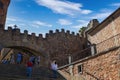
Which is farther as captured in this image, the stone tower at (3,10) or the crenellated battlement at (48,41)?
the stone tower at (3,10)

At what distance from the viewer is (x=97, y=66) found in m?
14.9

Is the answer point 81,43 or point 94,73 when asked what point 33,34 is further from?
point 94,73

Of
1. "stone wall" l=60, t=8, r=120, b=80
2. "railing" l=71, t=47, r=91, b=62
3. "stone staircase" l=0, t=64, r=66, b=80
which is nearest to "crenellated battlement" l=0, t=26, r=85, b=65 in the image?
"railing" l=71, t=47, r=91, b=62

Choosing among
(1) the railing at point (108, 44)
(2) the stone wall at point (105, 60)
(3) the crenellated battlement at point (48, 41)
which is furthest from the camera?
(3) the crenellated battlement at point (48, 41)

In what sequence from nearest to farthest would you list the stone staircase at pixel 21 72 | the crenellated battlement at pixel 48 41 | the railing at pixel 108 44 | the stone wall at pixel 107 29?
the stone staircase at pixel 21 72
the railing at pixel 108 44
the stone wall at pixel 107 29
the crenellated battlement at pixel 48 41

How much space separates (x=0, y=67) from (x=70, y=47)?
13662 millimetres

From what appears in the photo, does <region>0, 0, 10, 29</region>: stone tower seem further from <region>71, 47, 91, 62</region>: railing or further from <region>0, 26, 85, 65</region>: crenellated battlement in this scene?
<region>71, 47, 91, 62</region>: railing

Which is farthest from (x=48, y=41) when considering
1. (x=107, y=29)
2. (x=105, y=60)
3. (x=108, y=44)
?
(x=105, y=60)

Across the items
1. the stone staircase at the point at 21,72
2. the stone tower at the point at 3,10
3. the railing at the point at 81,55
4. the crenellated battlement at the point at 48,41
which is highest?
the stone tower at the point at 3,10

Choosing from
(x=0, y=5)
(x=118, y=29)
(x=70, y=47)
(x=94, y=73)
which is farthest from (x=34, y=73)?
(x=0, y=5)

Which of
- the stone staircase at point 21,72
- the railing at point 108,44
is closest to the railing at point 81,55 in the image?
the railing at point 108,44

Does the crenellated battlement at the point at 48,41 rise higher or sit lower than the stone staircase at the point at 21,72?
higher

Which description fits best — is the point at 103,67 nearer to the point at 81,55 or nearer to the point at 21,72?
the point at 21,72

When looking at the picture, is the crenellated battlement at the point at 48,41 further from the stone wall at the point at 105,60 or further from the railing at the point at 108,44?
the railing at the point at 108,44
